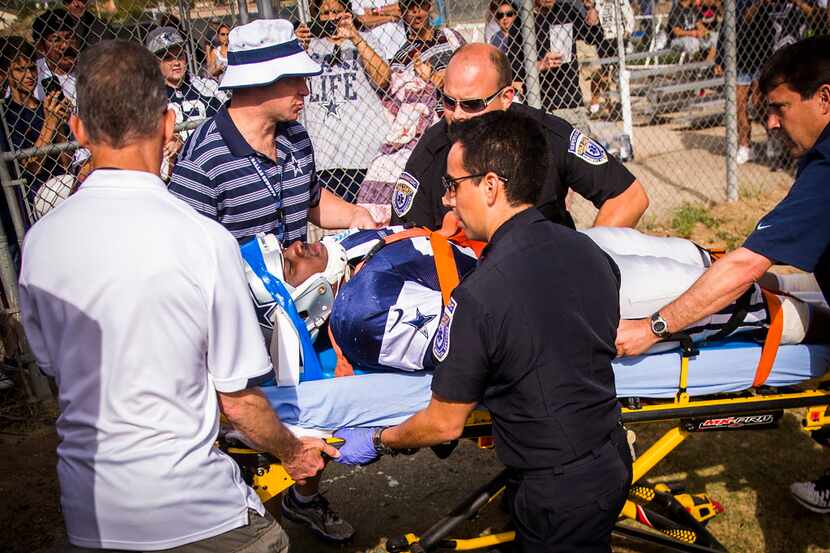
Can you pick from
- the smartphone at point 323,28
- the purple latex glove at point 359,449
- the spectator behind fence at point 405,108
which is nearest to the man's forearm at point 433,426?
the purple latex glove at point 359,449

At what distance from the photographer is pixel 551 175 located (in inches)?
132

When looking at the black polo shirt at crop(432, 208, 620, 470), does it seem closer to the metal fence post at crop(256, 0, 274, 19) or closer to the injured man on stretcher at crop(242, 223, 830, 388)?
the injured man on stretcher at crop(242, 223, 830, 388)

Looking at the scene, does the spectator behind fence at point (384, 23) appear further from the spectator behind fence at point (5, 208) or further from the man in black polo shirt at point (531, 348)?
the man in black polo shirt at point (531, 348)

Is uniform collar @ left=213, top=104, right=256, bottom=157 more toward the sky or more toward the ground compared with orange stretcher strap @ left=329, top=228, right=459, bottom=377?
more toward the sky

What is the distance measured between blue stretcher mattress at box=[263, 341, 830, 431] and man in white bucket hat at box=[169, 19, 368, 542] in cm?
84

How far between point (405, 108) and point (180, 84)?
1449 millimetres

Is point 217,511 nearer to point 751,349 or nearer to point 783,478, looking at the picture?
point 751,349

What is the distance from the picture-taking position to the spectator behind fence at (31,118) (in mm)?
4668

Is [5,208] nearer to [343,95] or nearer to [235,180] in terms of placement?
[343,95]

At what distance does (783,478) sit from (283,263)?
2.68 metres

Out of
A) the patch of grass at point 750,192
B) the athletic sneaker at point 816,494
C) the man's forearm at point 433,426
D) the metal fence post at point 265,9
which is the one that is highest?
the metal fence post at point 265,9

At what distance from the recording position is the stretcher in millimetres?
2611

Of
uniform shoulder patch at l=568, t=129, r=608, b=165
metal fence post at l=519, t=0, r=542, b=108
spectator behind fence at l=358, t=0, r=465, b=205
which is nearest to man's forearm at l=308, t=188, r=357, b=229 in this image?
uniform shoulder patch at l=568, t=129, r=608, b=165

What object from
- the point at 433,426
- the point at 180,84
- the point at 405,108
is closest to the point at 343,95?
the point at 405,108
